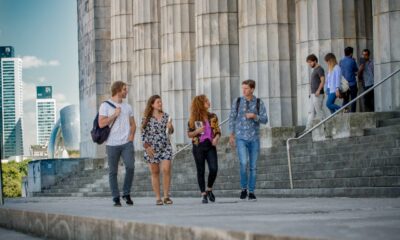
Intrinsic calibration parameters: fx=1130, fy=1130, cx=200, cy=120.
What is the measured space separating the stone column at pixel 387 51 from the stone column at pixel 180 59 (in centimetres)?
1288

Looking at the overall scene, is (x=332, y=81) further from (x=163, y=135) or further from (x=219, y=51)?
(x=219, y=51)

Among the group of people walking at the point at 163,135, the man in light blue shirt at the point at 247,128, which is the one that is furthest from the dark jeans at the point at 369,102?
the man in light blue shirt at the point at 247,128

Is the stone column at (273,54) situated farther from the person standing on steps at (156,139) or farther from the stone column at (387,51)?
the person standing on steps at (156,139)

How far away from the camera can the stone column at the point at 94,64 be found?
174 feet

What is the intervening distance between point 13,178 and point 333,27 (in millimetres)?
142034

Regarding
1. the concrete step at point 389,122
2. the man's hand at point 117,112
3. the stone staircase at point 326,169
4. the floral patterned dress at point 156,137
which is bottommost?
the stone staircase at point 326,169

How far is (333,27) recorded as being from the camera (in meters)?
28.0

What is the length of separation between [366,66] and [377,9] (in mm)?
1548

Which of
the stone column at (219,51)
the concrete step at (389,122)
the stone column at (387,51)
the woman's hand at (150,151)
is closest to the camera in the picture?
the woman's hand at (150,151)

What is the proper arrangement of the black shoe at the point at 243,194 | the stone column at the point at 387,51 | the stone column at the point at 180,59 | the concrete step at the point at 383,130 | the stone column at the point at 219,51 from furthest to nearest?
the stone column at the point at 180,59 → the stone column at the point at 219,51 → the stone column at the point at 387,51 → the concrete step at the point at 383,130 → the black shoe at the point at 243,194

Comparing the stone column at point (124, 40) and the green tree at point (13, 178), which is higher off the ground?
the stone column at point (124, 40)

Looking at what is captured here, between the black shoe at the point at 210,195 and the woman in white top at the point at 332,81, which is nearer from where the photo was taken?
the black shoe at the point at 210,195

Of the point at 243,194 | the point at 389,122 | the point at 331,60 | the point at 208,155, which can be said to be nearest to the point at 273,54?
the point at 331,60

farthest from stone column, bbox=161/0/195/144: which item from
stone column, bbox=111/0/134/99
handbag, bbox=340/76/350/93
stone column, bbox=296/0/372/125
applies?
handbag, bbox=340/76/350/93
